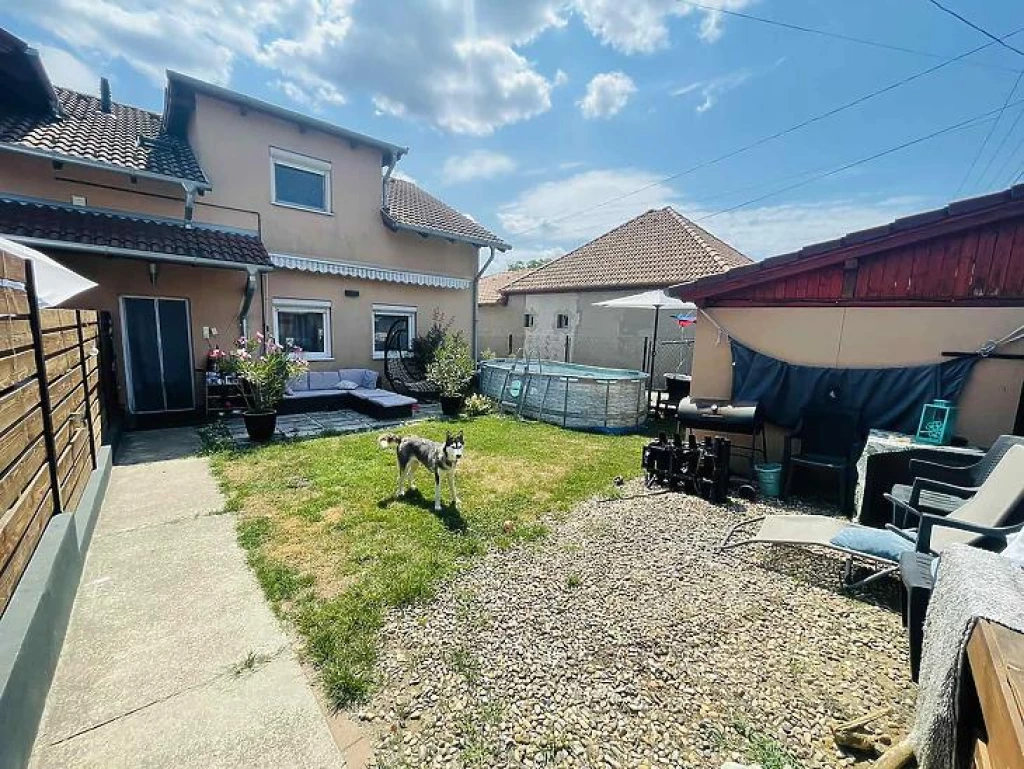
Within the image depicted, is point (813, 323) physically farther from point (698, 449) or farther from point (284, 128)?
point (284, 128)

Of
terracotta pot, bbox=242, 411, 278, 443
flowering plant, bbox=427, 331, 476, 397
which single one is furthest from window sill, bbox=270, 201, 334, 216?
terracotta pot, bbox=242, 411, 278, 443

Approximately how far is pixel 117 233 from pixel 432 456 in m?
7.96

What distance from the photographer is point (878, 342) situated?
19.8 ft

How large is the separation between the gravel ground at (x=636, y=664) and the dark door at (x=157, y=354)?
9.05m

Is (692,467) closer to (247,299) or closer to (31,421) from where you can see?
(31,421)

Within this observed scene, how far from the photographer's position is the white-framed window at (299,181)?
10.7 meters

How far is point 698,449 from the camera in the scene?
5945mm

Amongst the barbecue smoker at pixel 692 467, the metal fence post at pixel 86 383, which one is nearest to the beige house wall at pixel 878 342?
the barbecue smoker at pixel 692 467

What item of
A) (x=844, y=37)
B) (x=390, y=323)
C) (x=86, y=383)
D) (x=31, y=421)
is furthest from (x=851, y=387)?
(x=390, y=323)

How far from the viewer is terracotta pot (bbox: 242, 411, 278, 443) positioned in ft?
25.1

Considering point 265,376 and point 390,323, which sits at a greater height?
point 390,323

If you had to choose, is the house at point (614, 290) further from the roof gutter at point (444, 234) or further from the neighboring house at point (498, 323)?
the roof gutter at point (444, 234)

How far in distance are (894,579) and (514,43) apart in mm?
11985

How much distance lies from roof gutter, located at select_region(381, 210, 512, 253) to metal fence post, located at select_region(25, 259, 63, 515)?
9844mm
